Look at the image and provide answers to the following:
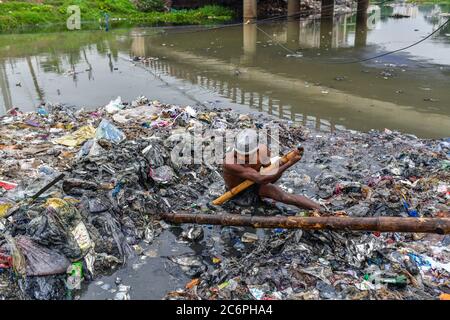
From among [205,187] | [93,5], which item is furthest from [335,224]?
[93,5]

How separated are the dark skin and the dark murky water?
4.05m

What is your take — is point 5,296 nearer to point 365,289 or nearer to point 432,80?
point 365,289

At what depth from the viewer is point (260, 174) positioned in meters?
4.63

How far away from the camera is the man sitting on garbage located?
14.9ft

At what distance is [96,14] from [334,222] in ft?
93.4

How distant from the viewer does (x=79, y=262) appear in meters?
3.91

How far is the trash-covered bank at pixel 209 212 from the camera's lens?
12.1ft

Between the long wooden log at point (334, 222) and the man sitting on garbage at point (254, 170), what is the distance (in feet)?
1.98

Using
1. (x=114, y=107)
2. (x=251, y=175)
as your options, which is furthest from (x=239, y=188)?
(x=114, y=107)

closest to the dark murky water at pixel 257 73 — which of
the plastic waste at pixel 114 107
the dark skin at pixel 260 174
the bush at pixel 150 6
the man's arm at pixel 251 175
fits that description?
the plastic waste at pixel 114 107

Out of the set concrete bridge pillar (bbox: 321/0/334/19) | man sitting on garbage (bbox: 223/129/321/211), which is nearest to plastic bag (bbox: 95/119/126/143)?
man sitting on garbage (bbox: 223/129/321/211)

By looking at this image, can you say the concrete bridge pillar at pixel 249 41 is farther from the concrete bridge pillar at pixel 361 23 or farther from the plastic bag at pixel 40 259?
the plastic bag at pixel 40 259

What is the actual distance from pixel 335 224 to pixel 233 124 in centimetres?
436

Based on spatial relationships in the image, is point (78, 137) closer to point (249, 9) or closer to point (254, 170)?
point (254, 170)
